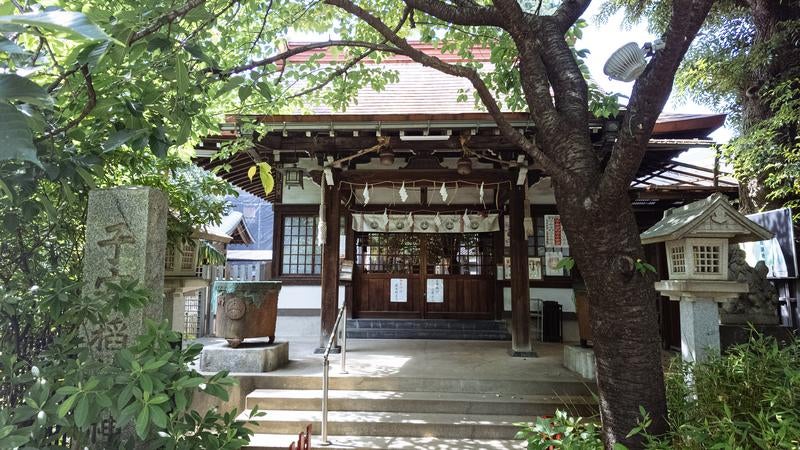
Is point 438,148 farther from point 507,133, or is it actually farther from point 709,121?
point 507,133

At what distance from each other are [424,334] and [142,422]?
868 cm

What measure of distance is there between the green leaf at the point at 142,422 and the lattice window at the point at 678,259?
455cm

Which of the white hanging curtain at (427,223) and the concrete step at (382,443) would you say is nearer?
the concrete step at (382,443)

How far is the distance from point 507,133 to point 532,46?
1.92 ft

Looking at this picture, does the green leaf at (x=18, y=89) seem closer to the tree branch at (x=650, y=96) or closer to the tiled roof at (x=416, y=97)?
the tree branch at (x=650, y=96)

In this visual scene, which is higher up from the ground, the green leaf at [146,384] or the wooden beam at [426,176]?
the wooden beam at [426,176]

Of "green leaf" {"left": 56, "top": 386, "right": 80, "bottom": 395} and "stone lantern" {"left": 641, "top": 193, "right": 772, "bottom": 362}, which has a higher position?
"stone lantern" {"left": 641, "top": 193, "right": 772, "bottom": 362}

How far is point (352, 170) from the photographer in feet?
27.9

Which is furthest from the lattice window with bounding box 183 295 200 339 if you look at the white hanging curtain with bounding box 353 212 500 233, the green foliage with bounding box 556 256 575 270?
the green foliage with bounding box 556 256 575 270

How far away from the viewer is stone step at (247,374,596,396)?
6098mm

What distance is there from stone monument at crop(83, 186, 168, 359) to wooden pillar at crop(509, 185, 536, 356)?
20.1 ft

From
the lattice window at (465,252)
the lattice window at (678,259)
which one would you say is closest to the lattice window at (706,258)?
the lattice window at (678,259)

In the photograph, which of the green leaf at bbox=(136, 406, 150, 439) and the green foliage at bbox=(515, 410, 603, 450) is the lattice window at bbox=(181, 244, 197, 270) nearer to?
the green leaf at bbox=(136, 406, 150, 439)

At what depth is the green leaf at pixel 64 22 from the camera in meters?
0.83
